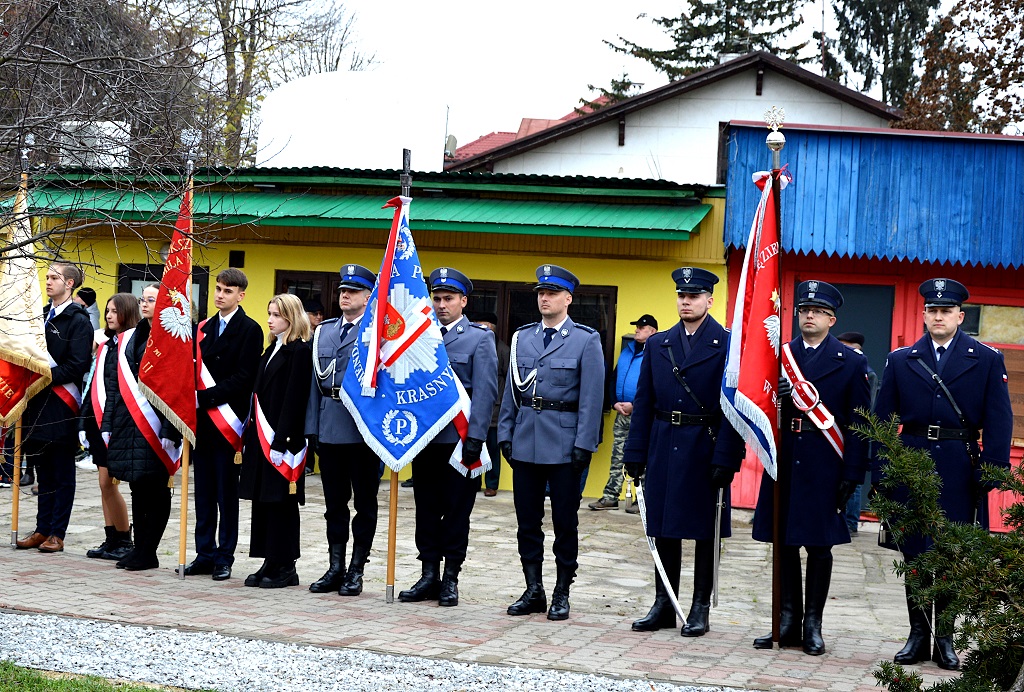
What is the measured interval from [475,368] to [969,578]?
369 centimetres

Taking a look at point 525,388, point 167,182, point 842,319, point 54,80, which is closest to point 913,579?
point 525,388

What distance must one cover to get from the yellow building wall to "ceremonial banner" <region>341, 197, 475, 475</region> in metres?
5.22

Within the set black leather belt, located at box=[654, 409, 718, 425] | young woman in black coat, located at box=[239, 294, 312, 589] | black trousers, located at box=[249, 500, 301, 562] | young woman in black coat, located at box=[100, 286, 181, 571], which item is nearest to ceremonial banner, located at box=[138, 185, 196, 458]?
young woman in black coat, located at box=[100, 286, 181, 571]

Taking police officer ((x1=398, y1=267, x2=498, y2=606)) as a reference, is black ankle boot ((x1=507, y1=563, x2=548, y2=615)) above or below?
below

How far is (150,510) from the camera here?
8.47m

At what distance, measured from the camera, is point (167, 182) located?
614 cm

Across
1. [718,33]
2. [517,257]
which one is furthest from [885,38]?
[517,257]

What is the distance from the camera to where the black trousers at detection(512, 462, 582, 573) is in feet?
24.0

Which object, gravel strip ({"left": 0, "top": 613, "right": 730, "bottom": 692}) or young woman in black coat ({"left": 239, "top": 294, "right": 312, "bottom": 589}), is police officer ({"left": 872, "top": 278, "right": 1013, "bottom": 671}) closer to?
gravel strip ({"left": 0, "top": 613, "right": 730, "bottom": 692})

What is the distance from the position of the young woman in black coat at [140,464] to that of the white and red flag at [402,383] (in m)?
1.63

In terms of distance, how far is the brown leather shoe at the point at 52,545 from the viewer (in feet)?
29.3

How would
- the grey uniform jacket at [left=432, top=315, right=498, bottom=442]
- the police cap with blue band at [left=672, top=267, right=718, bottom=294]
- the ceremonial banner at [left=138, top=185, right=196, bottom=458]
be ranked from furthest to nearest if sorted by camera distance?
the ceremonial banner at [left=138, top=185, right=196, bottom=458] < the grey uniform jacket at [left=432, top=315, right=498, bottom=442] < the police cap with blue band at [left=672, top=267, right=718, bottom=294]

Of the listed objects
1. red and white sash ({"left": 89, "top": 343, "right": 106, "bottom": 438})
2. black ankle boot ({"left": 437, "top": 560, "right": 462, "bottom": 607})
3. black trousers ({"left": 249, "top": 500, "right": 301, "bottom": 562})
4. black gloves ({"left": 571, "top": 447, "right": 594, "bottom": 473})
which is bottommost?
black ankle boot ({"left": 437, "top": 560, "right": 462, "bottom": 607})

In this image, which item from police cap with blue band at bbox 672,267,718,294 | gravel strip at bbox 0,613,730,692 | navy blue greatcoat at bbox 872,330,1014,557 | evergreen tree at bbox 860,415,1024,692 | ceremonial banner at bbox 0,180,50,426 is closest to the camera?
evergreen tree at bbox 860,415,1024,692
